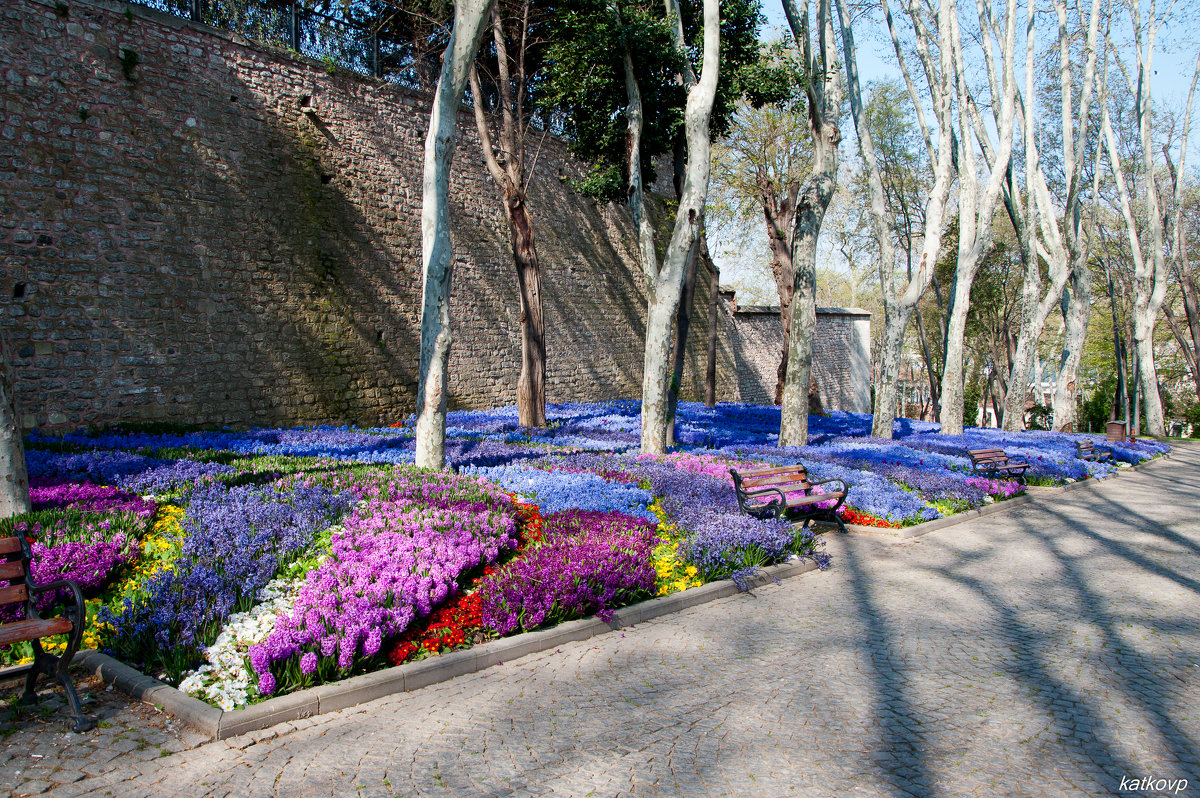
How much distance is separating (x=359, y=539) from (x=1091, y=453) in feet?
48.9

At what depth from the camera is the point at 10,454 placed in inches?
202

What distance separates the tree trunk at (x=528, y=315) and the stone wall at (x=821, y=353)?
12612mm

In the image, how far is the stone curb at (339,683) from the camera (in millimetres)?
3314

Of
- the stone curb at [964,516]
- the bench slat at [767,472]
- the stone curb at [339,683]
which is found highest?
the bench slat at [767,472]

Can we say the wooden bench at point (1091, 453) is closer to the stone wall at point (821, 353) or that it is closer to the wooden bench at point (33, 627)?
the stone wall at point (821, 353)

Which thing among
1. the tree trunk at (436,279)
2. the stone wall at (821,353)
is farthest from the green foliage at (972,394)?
the tree trunk at (436,279)

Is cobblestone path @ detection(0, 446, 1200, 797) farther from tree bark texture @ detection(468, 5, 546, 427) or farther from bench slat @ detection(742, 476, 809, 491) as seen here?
tree bark texture @ detection(468, 5, 546, 427)

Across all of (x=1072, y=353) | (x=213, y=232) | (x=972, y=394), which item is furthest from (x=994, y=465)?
(x=972, y=394)

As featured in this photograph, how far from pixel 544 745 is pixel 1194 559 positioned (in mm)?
6619

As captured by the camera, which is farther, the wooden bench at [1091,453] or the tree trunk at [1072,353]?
Answer: the tree trunk at [1072,353]

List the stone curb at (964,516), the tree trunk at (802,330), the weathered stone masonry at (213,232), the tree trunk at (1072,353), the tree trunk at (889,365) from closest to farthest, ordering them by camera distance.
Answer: the stone curb at (964,516), the weathered stone masonry at (213,232), the tree trunk at (802,330), the tree trunk at (889,365), the tree trunk at (1072,353)

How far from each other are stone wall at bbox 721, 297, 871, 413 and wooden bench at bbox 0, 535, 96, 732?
2249cm

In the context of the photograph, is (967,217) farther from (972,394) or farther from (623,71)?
(972,394)

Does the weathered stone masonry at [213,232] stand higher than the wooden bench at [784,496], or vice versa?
the weathered stone masonry at [213,232]
